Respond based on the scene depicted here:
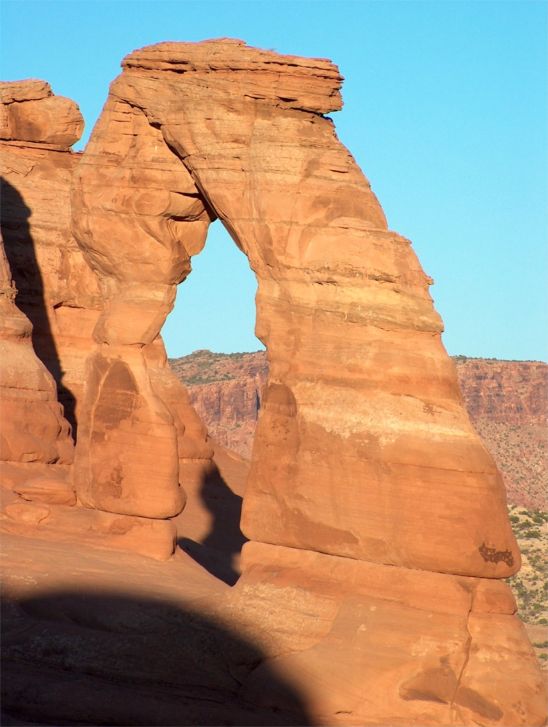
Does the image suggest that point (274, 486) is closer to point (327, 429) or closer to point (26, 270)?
point (327, 429)

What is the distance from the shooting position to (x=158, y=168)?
784 inches

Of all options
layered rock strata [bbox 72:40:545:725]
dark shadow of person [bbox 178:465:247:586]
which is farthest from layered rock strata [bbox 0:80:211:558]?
layered rock strata [bbox 72:40:545:725]

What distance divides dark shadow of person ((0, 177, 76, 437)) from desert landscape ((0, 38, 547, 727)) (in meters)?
8.64

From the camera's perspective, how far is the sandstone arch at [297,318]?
16.3 metres

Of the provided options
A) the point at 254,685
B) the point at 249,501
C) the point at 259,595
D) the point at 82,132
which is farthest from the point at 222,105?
the point at 82,132

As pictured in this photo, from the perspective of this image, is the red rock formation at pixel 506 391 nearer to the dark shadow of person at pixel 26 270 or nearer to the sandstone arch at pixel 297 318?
the dark shadow of person at pixel 26 270

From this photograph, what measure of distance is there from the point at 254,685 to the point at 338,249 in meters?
5.31

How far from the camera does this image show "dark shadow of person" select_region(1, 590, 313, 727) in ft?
47.7

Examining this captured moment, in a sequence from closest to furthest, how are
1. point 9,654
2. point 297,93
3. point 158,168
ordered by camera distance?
point 9,654 < point 297,93 < point 158,168

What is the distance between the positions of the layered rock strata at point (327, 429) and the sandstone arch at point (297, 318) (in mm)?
25

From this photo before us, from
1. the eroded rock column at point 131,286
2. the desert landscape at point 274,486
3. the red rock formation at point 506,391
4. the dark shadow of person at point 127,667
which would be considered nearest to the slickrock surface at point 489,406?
the red rock formation at point 506,391

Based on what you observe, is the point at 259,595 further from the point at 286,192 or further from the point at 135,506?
the point at 286,192

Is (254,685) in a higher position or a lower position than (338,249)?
lower

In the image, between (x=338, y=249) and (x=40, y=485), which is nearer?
(x=338, y=249)
